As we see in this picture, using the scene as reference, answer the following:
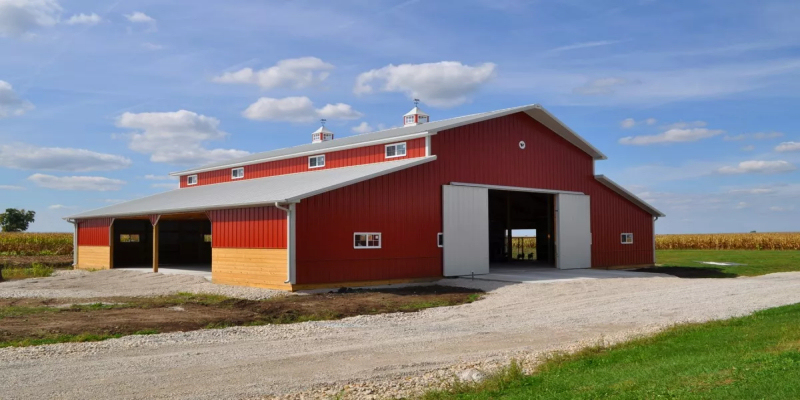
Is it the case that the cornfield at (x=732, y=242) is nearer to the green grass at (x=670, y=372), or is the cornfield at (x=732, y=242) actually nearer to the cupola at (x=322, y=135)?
the cupola at (x=322, y=135)

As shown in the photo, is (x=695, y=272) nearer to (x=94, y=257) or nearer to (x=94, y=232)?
(x=94, y=257)

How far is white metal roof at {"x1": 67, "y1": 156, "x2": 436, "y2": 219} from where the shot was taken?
72.0 ft

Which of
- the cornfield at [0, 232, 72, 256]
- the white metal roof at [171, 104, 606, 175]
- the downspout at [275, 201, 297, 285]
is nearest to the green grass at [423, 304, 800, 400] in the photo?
the downspout at [275, 201, 297, 285]

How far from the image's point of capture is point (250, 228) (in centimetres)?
2233

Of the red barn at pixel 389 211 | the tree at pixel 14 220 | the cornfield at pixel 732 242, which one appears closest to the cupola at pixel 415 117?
the red barn at pixel 389 211

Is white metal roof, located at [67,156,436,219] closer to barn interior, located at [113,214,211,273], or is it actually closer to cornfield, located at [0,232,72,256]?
barn interior, located at [113,214,211,273]

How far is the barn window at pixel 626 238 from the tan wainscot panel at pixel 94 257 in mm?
24444

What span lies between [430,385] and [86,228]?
30783 millimetres

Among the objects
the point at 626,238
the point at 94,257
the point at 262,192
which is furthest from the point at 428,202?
the point at 94,257

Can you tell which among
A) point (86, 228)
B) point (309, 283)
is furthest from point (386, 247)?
point (86, 228)

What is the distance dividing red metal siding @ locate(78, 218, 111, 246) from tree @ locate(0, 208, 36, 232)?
183 ft

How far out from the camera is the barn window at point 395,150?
86.2 ft

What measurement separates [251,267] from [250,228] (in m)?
1.25

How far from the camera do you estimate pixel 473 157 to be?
26.7m
